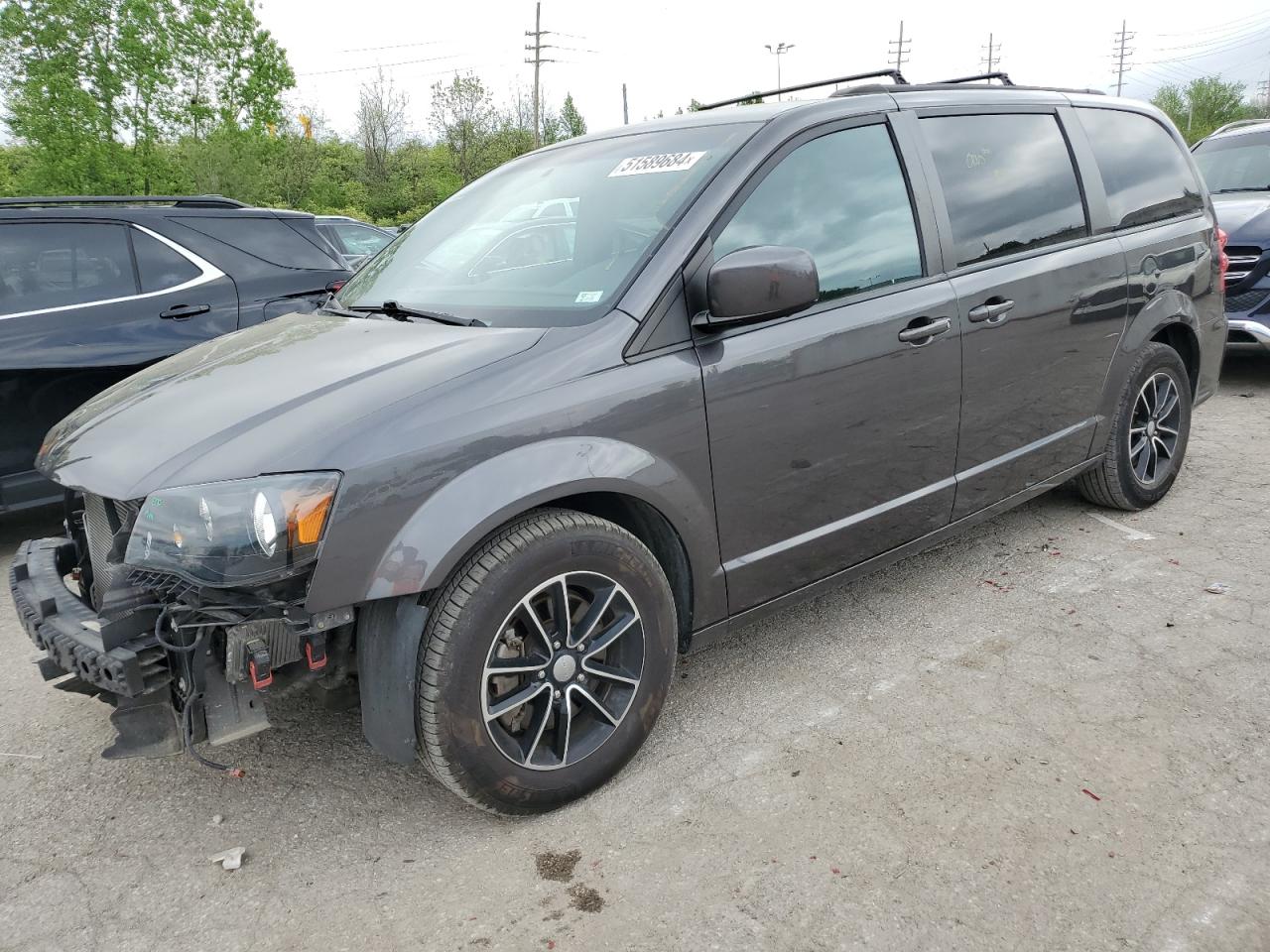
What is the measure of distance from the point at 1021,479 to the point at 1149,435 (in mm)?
Answer: 1123

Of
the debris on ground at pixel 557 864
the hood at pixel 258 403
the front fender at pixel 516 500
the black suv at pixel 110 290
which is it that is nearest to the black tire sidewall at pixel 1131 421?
the front fender at pixel 516 500

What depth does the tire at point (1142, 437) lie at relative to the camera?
4227 mm

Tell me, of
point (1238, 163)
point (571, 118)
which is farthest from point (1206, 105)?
point (1238, 163)

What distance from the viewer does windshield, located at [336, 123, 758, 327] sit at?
277 centimetres

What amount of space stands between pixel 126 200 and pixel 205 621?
159 inches

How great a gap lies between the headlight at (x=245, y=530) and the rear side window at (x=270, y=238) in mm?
3765

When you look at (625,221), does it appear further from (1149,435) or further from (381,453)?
(1149,435)

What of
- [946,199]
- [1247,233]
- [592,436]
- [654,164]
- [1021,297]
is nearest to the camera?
[592,436]

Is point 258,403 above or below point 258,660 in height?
above

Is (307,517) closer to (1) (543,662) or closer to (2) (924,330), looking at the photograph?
(1) (543,662)

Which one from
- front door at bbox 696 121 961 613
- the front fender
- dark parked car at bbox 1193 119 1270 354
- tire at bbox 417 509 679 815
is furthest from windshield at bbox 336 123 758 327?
dark parked car at bbox 1193 119 1270 354

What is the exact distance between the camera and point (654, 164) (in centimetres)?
307

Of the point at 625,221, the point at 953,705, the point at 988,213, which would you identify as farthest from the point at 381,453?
the point at 988,213

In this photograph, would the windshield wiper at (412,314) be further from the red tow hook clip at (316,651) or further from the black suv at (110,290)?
the black suv at (110,290)
